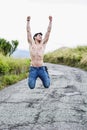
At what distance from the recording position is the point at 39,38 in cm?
1138

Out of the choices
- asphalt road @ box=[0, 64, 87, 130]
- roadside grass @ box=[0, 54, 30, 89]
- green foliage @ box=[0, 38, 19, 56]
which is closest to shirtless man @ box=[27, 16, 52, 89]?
asphalt road @ box=[0, 64, 87, 130]

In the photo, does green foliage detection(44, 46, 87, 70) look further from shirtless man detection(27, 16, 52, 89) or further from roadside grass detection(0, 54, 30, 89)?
shirtless man detection(27, 16, 52, 89)

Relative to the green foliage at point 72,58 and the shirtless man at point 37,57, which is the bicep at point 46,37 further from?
the green foliage at point 72,58

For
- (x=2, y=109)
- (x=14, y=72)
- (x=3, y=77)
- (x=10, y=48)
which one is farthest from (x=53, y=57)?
(x=2, y=109)

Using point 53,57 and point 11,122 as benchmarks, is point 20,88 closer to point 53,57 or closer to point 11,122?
point 11,122

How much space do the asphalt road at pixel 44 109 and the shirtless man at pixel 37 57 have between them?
92cm

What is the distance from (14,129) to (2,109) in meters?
2.78

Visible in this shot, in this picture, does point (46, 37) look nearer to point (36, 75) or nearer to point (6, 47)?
point (36, 75)

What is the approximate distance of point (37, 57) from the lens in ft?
38.9

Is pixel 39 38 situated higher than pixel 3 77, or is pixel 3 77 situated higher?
pixel 39 38

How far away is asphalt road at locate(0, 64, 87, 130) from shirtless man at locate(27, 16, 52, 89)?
918 millimetres

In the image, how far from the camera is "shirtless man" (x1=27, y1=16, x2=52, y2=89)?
11.5 meters

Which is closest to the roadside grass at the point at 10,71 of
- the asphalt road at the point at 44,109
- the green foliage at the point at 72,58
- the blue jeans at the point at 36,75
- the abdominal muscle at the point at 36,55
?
the asphalt road at the point at 44,109

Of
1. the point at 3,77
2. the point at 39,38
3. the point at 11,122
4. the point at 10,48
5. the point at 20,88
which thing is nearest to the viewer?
the point at 11,122
